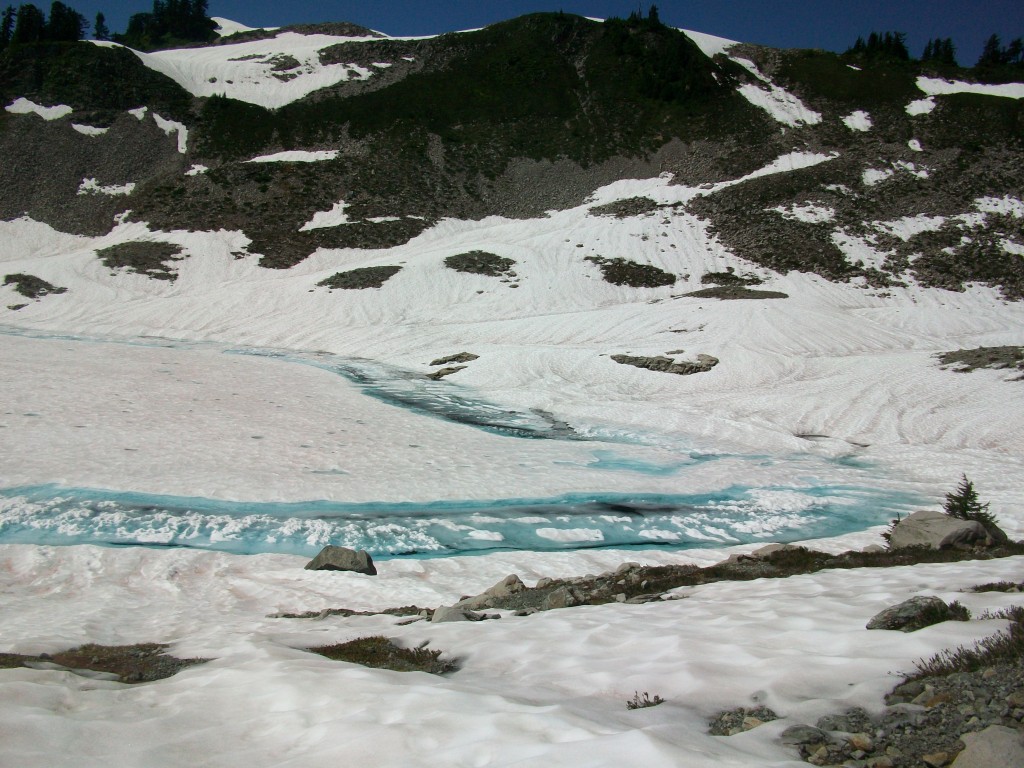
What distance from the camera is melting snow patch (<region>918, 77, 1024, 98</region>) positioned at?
298ft

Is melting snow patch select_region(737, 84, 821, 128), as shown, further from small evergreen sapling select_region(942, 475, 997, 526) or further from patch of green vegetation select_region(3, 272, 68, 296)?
patch of green vegetation select_region(3, 272, 68, 296)

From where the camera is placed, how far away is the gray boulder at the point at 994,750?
3.63 meters

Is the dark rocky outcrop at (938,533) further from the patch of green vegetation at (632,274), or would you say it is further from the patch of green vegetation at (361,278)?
the patch of green vegetation at (361,278)

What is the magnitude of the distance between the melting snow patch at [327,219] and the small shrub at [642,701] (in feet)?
236

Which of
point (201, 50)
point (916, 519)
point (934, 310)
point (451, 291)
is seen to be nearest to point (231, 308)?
point (451, 291)

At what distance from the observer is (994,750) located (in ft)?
12.2

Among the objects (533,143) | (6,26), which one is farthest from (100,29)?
(533,143)

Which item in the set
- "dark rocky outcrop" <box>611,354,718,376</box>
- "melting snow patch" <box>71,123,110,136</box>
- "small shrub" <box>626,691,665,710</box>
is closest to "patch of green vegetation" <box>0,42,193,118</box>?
"melting snow patch" <box>71,123,110,136</box>

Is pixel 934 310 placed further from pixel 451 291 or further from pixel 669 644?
pixel 669 644

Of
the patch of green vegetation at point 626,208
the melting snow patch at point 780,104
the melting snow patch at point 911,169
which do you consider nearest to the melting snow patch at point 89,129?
the patch of green vegetation at point 626,208

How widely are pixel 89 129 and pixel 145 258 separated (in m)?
32.8

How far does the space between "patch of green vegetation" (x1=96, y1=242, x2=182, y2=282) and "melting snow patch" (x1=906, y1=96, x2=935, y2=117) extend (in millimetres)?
90185

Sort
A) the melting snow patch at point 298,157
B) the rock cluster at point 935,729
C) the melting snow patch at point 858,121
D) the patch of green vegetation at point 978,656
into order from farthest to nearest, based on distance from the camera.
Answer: the melting snow patch at point 858,121
the melting snow patch at point 298,157
the patch of green vegetation at point 978,656
the rock cluster at point 935,729

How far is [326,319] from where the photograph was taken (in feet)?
171
